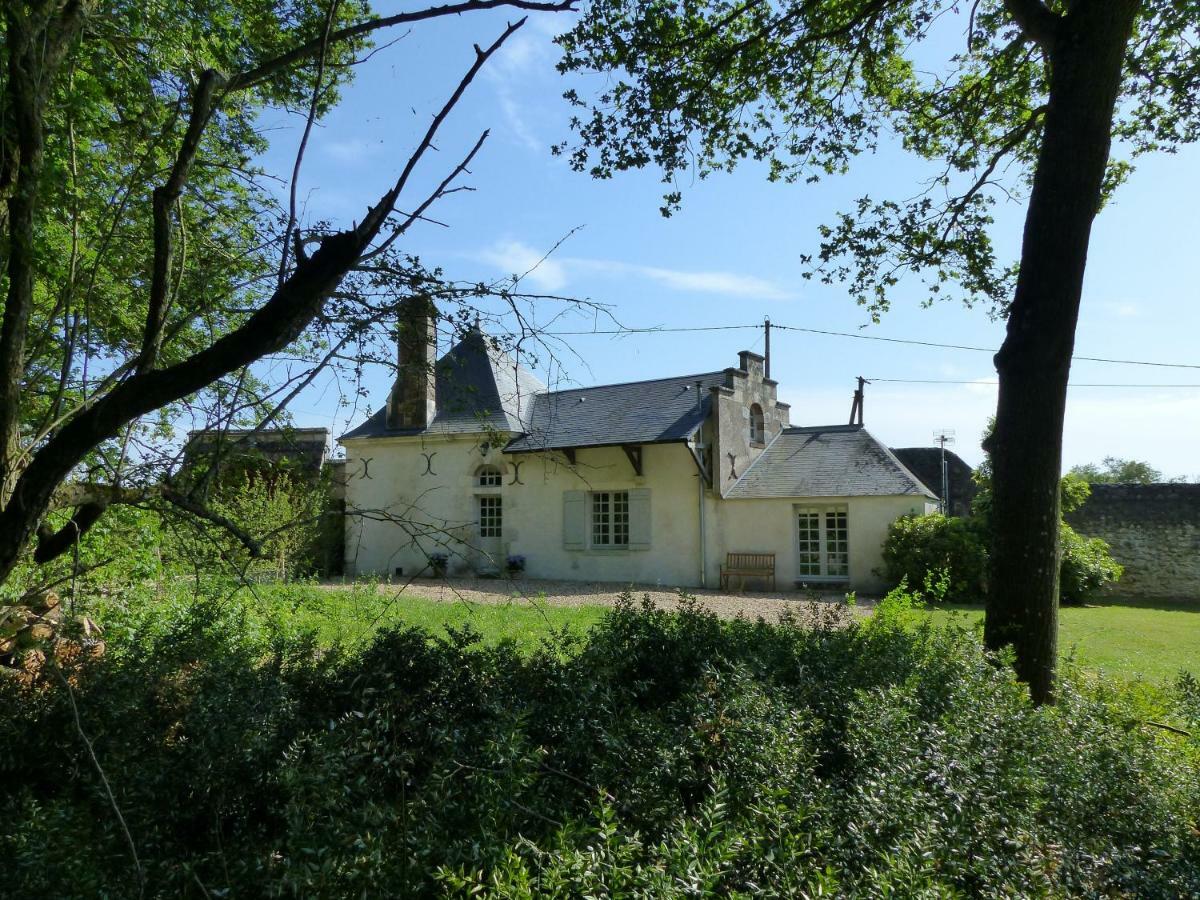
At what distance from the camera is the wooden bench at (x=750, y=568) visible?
55.4 feet

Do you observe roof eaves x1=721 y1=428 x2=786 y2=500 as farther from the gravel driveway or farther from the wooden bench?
the gravel driveway

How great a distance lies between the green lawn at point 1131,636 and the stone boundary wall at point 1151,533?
1.46 metres

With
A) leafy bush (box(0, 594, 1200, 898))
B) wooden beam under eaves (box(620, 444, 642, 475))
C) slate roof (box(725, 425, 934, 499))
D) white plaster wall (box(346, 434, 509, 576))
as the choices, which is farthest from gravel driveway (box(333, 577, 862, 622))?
leafy bush (box(0, 594, 1200, 898))

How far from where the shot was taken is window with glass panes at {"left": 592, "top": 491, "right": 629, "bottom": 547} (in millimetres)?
18234

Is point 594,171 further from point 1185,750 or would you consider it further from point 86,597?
point 1185,750

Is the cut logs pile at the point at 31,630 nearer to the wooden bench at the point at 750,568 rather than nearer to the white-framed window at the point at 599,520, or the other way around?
the white-framed window at the point at 599,520

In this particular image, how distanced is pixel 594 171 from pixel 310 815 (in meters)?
6.24

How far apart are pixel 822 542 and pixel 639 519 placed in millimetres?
4049

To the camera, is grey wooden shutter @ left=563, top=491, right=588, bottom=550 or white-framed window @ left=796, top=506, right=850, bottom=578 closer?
white-framed window @ left=796, top=506, right=850, bottom=578

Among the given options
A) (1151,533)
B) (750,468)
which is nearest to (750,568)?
(750,468)

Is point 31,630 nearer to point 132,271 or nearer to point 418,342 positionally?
point 132,271

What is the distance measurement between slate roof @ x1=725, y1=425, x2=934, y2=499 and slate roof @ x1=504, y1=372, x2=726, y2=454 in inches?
78.2

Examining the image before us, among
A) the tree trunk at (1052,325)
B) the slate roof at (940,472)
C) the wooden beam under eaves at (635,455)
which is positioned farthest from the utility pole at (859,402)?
the tree trunk at (1052,325)

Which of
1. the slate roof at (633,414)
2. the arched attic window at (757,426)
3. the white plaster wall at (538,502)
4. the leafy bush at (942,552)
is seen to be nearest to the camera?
the leafy bush at (942,552)
